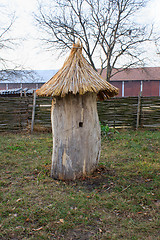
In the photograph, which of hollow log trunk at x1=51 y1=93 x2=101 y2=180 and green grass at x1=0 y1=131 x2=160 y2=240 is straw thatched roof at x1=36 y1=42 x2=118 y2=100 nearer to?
hollow log trunk at x1=51 y1=93 x2=101 y2=180

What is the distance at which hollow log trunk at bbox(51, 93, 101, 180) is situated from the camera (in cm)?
410

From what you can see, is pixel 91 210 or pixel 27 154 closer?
pixel 91 210

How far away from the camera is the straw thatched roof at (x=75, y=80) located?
149 inches

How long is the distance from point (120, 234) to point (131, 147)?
4528 mm

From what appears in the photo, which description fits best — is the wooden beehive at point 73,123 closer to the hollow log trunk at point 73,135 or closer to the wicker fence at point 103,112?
the hollow log trunk at point 73,135

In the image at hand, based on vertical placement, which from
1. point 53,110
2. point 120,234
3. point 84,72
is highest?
point 84,72

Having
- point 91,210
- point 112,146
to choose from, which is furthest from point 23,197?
point 112,146

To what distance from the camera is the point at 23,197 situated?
3.60 m

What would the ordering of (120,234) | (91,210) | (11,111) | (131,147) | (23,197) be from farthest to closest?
(11,111), (131,147), (23,197), (91,210), (120,234)

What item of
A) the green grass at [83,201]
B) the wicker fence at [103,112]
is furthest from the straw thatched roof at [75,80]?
the wicker fence at [103,112]

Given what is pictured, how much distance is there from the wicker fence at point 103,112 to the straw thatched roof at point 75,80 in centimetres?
577

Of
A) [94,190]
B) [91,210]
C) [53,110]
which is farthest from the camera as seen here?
[53,110]

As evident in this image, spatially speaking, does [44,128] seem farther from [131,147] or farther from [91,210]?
[91,210]

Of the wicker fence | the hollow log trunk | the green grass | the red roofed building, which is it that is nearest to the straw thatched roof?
the hollow log trunk
